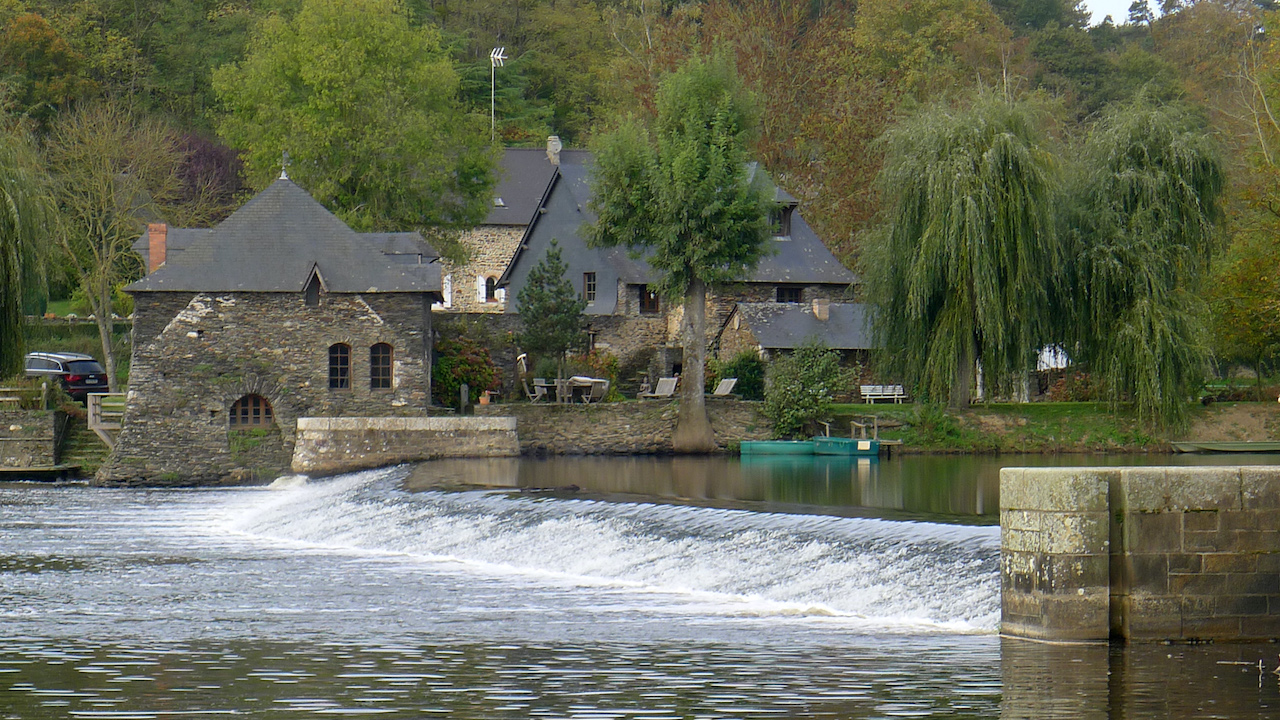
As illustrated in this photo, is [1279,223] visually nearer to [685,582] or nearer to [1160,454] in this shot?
[1160,454]

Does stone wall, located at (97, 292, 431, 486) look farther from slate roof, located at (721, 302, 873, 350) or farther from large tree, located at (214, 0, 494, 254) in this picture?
slate roof, located at (721, 302, 873, 350)

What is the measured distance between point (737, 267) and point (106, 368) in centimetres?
2076

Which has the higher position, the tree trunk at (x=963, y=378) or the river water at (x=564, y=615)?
the tree trunk at (x=963, y=378)

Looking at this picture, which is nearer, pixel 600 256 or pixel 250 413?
pixel 250 413

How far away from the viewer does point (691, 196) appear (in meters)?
36.3

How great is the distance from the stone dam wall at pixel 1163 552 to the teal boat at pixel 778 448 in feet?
77.0

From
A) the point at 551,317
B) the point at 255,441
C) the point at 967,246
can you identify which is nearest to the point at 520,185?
the point at 551,317

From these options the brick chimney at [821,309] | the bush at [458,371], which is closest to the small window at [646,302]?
the brick chimney at [821,309]

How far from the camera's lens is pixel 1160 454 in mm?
34062

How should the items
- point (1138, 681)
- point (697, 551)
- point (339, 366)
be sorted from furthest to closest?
1. point (339, 366)
2. point (697, 551)
3. point (1138, 681)

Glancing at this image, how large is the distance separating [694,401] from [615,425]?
2005 mm

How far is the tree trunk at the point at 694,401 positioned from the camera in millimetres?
36688

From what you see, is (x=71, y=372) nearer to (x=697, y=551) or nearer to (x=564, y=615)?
(x=697, y=551)

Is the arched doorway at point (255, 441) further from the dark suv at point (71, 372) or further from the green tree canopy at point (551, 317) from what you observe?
the dark suv at point (71, 372)
